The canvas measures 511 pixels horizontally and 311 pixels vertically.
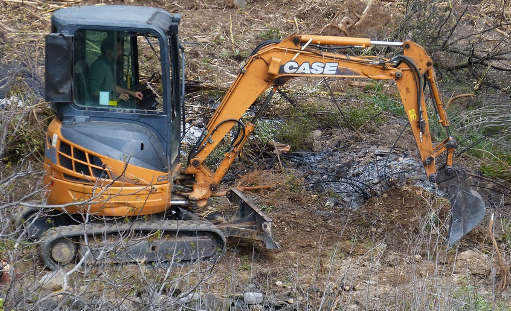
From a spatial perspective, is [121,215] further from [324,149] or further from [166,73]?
[324,149]

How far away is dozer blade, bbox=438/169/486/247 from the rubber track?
2216 millimetres

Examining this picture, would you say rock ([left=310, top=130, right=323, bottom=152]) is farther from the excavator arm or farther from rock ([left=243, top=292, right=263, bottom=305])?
rock ([left=243, top=292, right=263, bottom=305])

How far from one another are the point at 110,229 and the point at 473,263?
3.40 metres

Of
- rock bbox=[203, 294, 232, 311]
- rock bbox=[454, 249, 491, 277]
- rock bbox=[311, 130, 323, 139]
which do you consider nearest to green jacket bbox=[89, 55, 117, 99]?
rock bbox=[203, 294, 232, 311]

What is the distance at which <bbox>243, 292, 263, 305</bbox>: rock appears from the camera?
5.29m

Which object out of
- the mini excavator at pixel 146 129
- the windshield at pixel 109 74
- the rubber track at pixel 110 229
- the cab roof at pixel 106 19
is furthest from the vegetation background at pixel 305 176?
the cab roof at pixel 106 19

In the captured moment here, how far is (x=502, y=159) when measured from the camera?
8.62 m

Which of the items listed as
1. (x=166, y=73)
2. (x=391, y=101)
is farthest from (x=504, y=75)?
(x=166, y=73)

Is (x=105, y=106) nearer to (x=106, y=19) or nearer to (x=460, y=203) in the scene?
(x=106, y=19)

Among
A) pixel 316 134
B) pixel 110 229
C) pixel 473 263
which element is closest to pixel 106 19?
pixel 110 229

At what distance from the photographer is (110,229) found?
5.93m

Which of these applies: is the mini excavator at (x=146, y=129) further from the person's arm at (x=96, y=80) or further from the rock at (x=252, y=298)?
the rock at (x=252, y=298)

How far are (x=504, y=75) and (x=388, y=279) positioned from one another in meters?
5.80

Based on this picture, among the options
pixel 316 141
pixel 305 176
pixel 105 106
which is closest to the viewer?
pixel 105 106
